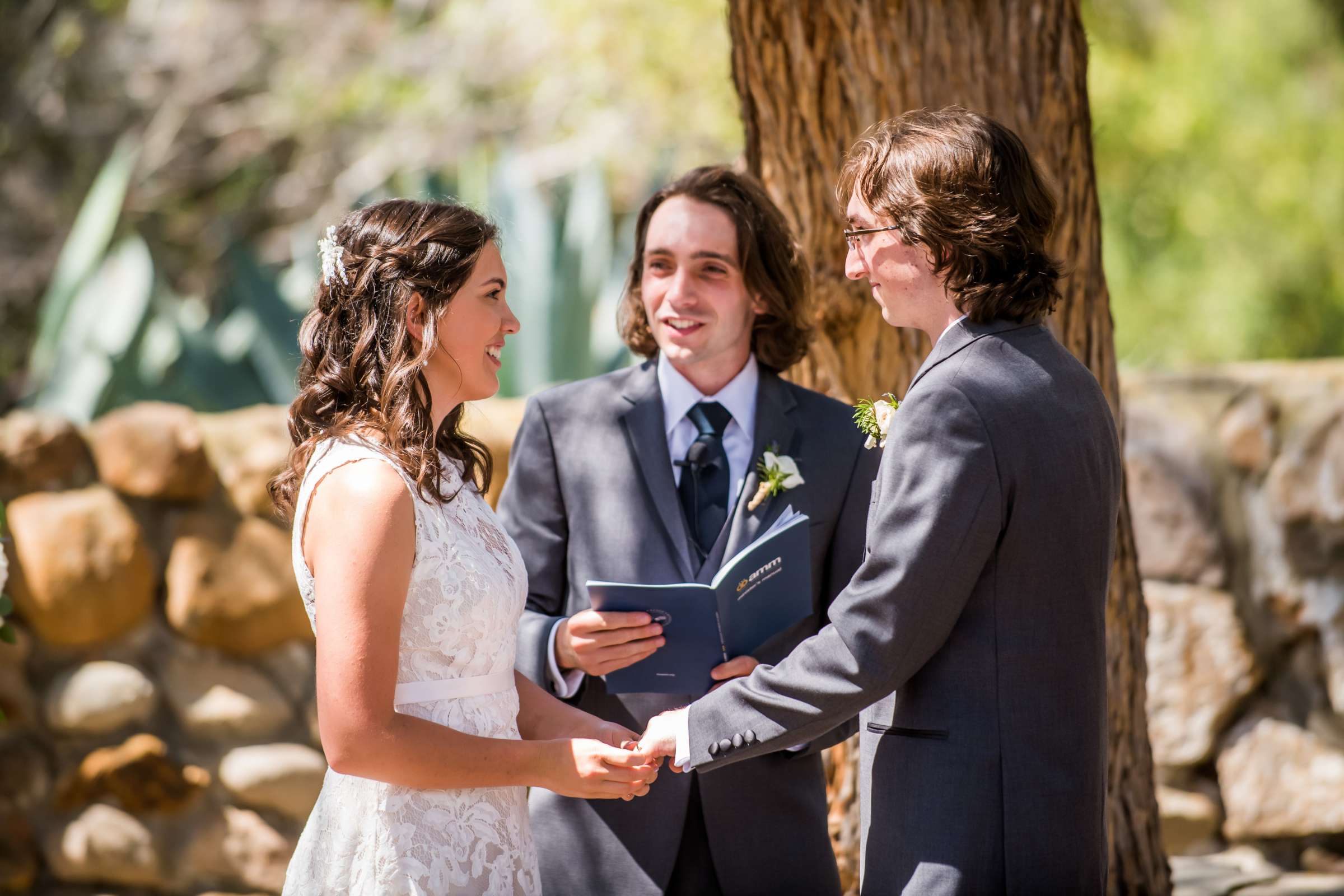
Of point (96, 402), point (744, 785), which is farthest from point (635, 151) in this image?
point (744, 785)

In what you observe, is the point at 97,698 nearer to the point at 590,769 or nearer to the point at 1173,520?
the point at 590,769

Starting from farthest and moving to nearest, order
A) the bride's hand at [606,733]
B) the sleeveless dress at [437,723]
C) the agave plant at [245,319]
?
the agave plant at [245,319]
the bride's hand at [606,733]
the sleeveless dress at [437,723]

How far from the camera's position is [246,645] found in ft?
12.3

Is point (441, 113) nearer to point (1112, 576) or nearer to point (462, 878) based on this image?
point (1112, 576)

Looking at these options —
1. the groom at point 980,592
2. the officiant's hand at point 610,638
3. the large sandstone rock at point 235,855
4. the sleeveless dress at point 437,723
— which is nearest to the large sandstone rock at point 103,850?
the large sandstone rock at point 235,855

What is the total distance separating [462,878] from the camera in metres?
2.11

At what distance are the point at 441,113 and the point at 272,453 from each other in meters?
7.49

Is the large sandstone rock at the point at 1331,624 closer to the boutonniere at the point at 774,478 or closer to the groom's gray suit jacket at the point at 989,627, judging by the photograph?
the boutonniere at the point at 774,478

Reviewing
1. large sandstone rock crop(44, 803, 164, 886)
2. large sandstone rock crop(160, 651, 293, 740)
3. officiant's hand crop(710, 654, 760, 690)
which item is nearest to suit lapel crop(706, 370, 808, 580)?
officiant's hand crop(710, 654, 760, 690)

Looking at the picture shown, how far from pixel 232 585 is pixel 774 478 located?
1846 millimetres

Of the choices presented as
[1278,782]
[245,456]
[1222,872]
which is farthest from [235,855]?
[1278,782]

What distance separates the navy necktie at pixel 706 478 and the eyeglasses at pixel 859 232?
69 centimetres

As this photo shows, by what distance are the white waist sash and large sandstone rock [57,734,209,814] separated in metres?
1.87

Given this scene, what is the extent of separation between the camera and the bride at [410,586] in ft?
6.47
